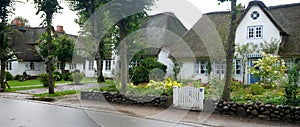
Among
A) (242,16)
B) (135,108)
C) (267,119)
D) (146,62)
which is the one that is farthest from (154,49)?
(267,119)

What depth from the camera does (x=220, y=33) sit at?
74.8 ft

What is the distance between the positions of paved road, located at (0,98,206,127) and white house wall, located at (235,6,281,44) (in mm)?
15154

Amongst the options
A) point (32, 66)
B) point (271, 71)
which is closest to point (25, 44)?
point (32, 66)

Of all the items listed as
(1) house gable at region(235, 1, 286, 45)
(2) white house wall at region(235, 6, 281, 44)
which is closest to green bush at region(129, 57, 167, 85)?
(1) house gable at region(235, 1, 286, 45)

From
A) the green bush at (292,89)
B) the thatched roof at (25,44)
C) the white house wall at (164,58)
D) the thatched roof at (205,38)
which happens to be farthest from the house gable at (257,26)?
the thatched roof at (25,44)

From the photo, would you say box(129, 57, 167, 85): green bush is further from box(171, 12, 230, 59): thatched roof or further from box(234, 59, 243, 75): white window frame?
box(234, 59, 243, 75): white window frame

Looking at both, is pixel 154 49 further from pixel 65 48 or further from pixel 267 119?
pixel 267 119

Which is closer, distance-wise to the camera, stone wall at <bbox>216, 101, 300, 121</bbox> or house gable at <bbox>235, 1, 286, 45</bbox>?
stone wall at <bbox>216, 101, 300, 121</bbox>

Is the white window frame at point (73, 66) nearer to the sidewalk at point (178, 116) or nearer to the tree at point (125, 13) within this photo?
the tree at point (125, 13)

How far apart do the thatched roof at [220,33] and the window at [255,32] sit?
119 centimetres

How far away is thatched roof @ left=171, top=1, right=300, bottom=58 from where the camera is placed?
20294 mm

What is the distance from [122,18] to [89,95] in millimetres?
4641

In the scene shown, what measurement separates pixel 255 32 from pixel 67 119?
17.5 m

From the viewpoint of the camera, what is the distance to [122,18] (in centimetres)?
1380
